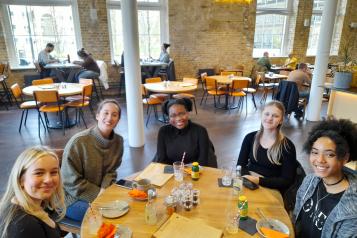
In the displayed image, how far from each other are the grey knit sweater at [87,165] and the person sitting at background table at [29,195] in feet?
1.92

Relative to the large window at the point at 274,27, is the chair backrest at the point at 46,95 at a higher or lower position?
lower

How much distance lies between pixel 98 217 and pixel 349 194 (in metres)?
1.32

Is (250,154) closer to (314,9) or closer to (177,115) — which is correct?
(177,115)

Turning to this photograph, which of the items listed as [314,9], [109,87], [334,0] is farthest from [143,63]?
[314,9]

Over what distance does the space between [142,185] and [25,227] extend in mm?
703

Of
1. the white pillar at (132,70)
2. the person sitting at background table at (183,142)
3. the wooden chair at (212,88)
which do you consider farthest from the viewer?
the wooden chair at (212,88)

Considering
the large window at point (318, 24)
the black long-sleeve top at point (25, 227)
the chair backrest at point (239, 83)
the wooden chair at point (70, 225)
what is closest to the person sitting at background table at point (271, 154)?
the wooden chair at point (70, 225)

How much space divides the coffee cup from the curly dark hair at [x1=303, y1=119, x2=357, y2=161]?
41.0 inches

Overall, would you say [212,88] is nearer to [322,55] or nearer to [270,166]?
[322,55]

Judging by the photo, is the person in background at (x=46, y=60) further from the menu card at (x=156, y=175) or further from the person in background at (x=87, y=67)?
the menu card at (x=156, y=175)

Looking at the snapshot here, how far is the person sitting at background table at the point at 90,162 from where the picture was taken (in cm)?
189

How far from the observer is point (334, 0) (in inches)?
197

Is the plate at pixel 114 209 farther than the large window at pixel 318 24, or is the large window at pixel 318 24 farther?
the large window at pixel 318 24

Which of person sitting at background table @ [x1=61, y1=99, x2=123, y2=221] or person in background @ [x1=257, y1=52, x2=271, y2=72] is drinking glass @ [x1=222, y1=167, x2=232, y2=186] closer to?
person sitting at background table @ [x1=61, y1=99, x2=123, y2=221]
